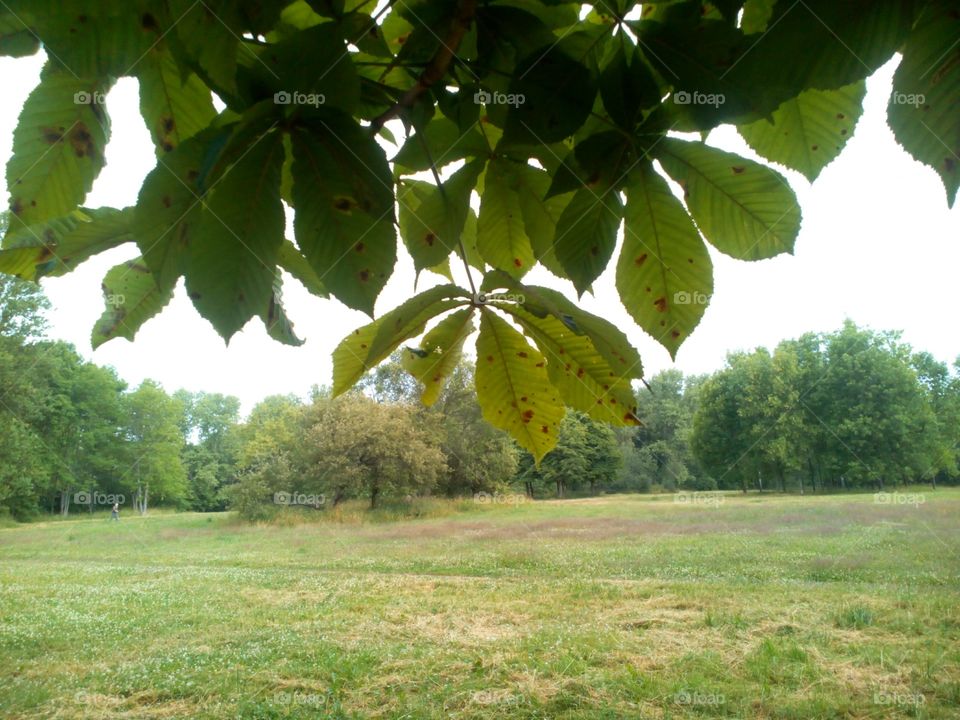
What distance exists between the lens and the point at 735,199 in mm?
450

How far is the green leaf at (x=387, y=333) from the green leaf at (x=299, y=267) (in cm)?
6

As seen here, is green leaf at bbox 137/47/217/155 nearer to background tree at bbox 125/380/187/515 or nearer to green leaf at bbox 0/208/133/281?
green leaf at bbox 0/208/133/281

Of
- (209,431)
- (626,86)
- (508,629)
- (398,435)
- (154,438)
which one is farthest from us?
(398,435)

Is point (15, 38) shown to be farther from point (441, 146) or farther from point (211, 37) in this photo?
point (441, 146)

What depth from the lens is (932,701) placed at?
3260 millimetres

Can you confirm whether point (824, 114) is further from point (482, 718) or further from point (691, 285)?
point (482, 718)

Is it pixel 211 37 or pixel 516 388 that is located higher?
pixel 211 37

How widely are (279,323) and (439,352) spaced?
14 centimetres

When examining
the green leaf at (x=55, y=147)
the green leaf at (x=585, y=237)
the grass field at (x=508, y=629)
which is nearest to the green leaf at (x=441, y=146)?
the green leaf at (x=585, y=237)

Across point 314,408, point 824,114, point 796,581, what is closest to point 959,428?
point 796,581

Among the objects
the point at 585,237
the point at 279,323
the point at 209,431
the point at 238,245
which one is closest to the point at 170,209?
the point at 238,245

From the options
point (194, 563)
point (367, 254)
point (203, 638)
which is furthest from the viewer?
point (194, 563)

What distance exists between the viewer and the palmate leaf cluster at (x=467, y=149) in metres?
0.31

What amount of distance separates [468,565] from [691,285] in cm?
770
